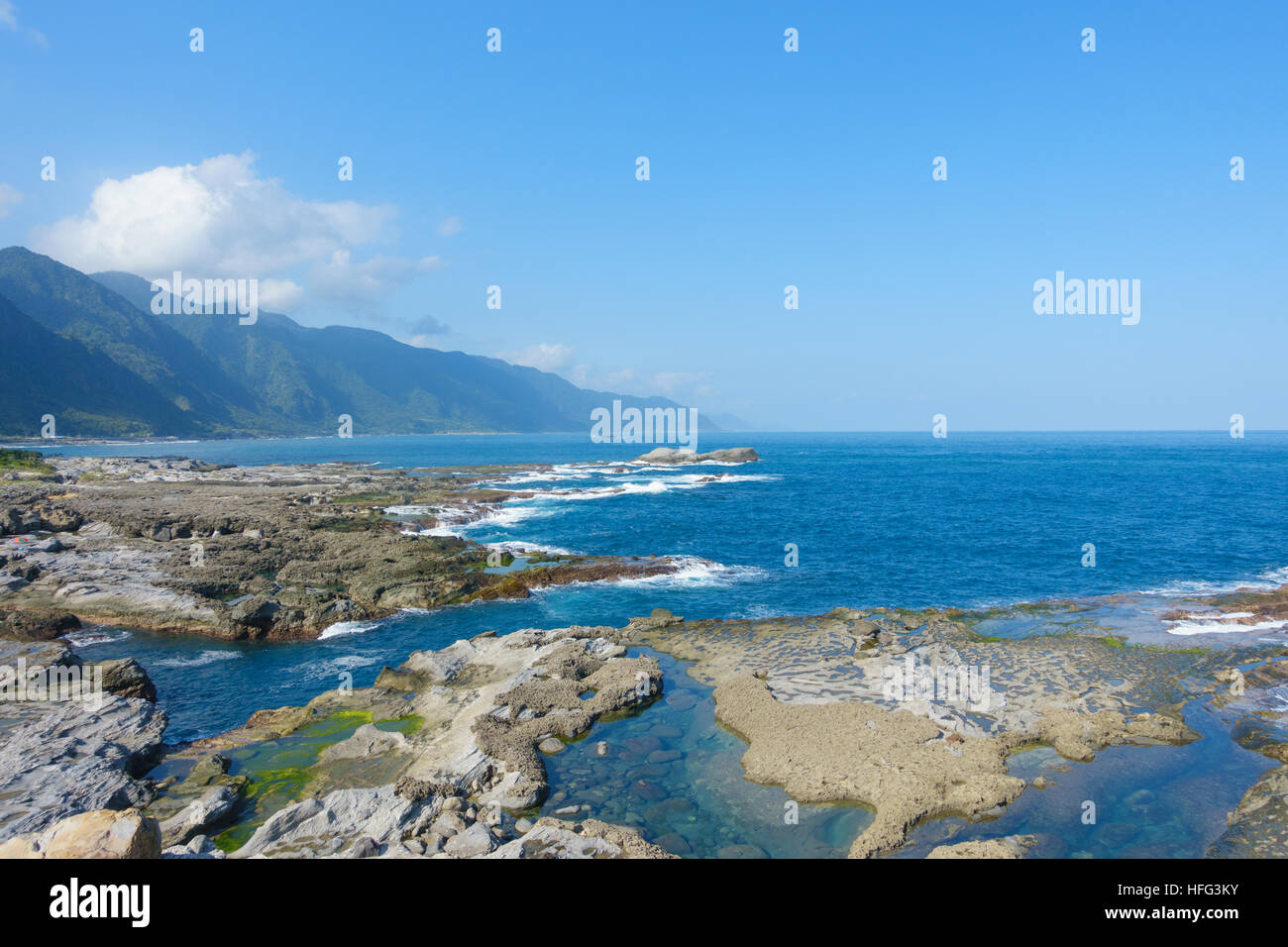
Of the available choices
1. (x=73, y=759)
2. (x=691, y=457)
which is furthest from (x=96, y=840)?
(x=691, y=457)

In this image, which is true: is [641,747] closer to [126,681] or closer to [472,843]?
[472,843]

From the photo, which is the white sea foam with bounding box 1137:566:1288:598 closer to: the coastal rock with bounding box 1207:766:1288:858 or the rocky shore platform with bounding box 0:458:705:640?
the coastal rock with bounding box 1207:766:1288:858

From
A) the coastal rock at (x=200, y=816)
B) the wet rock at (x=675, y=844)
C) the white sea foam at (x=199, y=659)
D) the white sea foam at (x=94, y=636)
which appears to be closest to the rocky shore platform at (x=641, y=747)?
the coastal rock at (x=200, y=816)

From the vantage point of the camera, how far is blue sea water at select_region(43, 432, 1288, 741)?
2667 cm

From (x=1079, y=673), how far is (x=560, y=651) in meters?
19.7

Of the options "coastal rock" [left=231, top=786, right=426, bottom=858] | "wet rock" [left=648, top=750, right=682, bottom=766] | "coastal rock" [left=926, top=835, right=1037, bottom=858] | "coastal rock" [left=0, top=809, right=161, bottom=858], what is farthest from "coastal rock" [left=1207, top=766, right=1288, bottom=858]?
"coastal rock" [left=0, top=809, right=161, bottom=858]

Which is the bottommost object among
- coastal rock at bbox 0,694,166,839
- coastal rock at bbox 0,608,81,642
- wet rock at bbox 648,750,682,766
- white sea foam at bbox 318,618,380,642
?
wet rock at bbox 648,750,682,766

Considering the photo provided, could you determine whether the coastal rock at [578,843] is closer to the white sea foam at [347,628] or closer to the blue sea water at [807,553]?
the blue sea water at [807,553]

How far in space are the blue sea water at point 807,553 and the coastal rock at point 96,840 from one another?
1174 centimetres

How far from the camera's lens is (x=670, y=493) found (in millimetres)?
84688

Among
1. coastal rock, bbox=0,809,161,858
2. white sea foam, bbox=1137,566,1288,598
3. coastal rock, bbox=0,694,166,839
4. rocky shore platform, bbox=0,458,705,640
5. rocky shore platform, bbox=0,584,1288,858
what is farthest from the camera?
white sea foam, bbox=1137,566,1288,598

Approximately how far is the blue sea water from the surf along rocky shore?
2.63 m

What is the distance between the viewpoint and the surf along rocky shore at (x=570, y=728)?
45.1 feet
